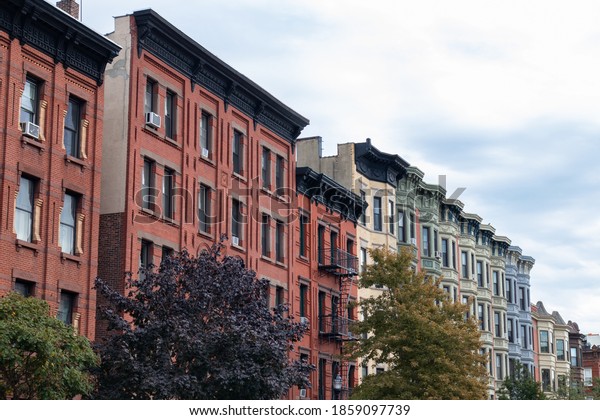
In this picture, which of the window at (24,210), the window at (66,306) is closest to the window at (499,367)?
A: the window at (66,306)

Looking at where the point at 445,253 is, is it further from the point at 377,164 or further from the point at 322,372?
the point at 322,372

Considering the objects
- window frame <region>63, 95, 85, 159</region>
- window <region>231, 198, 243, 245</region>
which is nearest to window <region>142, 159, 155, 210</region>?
window frame <region>63, 95, 85, 159</region>

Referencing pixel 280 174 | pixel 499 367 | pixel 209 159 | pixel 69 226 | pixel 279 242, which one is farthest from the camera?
pixel 499 367

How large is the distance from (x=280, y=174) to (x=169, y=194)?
37.1ft

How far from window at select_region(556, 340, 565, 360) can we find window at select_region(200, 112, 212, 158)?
216ft

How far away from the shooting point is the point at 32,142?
3309 centimetres

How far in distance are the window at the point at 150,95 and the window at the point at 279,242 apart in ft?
39.7

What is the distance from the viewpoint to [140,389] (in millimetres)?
29312

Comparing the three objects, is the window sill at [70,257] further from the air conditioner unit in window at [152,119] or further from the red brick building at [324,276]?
the red brick building at [324,276]

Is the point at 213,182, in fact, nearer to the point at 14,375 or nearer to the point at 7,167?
the point at 7,167

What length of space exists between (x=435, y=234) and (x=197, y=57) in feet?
104

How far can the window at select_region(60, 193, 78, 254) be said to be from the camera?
34625 millimetres

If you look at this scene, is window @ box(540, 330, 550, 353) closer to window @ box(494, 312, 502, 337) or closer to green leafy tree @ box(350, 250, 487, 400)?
window @ box(494, 312, 502, 337)

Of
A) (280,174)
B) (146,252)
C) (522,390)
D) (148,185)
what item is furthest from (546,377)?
(148,185)
